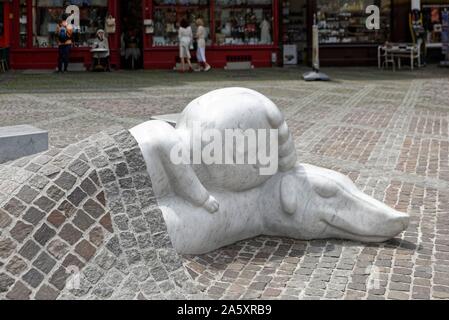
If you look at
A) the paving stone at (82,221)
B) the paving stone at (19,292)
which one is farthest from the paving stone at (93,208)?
the paving stone at (19,292)

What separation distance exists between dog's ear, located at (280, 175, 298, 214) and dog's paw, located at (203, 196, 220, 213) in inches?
23.7

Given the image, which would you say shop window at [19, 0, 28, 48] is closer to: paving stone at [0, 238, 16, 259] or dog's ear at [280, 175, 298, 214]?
dog's ear at [280, 175, 298, 214]

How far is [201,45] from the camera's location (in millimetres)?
21906

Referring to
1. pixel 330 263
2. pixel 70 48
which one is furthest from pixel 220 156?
pixel 70 48

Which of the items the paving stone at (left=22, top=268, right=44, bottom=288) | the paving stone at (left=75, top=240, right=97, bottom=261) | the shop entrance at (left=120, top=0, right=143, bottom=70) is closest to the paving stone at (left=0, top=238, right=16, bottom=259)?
the paving stone at (left=22, top=268, right=44, bottom=288)

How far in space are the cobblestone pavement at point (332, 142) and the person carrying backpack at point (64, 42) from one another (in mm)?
1293

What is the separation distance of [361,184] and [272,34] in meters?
17.2

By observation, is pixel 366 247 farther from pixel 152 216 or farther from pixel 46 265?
pixel 46 265

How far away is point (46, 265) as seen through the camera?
378 cm

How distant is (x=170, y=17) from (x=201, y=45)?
196 centimetres

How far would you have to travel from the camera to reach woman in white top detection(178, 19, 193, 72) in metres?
21.5

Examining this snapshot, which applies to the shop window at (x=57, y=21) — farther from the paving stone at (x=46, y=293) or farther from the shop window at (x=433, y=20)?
the paving stone at (x=46, y=293)

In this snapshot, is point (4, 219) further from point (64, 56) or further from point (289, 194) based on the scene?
point (64, 56)

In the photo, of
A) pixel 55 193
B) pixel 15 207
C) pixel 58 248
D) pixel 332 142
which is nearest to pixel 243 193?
pixel 55 193
